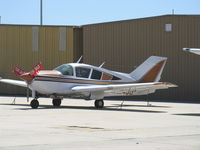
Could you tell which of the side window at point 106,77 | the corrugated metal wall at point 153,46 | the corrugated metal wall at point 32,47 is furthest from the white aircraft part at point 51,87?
the corrugated metal wall at point 32,47

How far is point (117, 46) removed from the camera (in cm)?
3750

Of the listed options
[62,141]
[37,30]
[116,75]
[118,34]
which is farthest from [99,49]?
[62,141]

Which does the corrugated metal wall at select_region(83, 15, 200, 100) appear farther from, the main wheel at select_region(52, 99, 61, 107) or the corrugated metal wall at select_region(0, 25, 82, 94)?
the main wheel at select_region(52, 99, 61, 107)

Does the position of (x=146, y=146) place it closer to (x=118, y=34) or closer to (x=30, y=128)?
(x=30, y=128)

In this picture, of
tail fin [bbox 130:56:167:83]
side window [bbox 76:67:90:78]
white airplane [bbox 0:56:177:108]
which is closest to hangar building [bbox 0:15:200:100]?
tail fin [bbox 130:56:167:83]

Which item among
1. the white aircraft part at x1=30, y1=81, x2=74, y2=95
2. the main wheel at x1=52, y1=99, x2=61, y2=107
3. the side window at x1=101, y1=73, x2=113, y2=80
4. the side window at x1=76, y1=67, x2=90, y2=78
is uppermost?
the side window at x1=76, y1=67, x2=90, y2=78

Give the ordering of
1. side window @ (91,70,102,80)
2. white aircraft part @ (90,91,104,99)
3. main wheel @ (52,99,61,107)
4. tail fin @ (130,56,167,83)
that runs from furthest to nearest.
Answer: tail fin @ (130,56,167,83) < main wheel @ (52,99,61,107) < side window @ (91,70,102,80) < white aircraft part @ (90,91,104,99)

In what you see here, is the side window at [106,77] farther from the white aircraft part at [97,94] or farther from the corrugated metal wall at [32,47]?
the corrugated metal wall at [32,47]

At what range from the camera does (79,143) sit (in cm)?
1005

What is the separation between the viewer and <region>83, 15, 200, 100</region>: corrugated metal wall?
33.4 m

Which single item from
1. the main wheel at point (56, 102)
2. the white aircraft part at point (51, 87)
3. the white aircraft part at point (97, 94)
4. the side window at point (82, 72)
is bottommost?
the main wheel at point (56, 102)

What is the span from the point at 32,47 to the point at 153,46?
1113 centimetres

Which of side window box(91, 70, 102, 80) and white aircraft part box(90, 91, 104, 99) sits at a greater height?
side window box(91, 70, 102, 80)

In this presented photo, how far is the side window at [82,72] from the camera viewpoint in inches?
904
